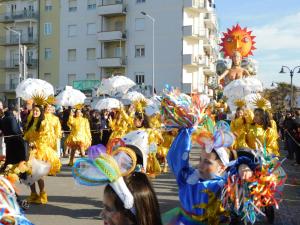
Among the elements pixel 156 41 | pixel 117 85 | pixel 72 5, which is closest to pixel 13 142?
pixel 117 85

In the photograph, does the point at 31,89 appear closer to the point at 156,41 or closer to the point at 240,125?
the point at 240,125

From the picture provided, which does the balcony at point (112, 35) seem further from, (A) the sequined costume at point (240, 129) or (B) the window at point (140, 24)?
(A) the sequined costume at point (240, 129)

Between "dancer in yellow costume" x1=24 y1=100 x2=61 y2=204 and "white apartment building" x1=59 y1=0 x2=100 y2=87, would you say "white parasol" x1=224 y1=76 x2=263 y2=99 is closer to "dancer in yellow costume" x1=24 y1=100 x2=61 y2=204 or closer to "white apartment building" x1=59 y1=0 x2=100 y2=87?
"dancer in yellow costume" x1=24 y1=100 x2=61 y2=204

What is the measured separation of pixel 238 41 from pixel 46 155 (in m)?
4.83

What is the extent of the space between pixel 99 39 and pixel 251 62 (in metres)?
29.2

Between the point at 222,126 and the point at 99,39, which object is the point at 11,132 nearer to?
the point at 222,126

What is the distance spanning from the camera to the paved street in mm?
6965

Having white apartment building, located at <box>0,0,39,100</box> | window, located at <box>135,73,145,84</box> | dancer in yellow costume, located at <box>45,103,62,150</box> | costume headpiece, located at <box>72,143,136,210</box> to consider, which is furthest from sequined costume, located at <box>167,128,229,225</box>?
white apartment building, located at <box>0,0,39,100</box>

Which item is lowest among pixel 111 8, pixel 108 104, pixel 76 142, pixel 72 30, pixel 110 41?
pixel 76 142

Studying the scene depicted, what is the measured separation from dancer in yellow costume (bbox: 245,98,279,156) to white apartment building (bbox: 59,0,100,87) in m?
32.9

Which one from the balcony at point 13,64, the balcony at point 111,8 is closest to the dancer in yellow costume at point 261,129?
the balcony at point 111,8

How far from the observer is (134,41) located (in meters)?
38.5

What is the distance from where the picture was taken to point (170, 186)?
392 inches

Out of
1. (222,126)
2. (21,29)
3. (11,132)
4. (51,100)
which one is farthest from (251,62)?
(21,29)
